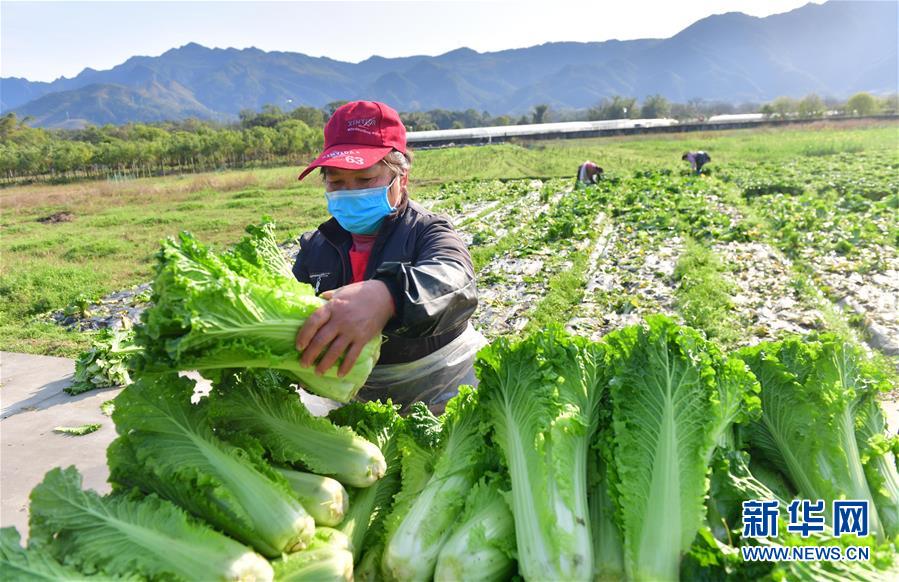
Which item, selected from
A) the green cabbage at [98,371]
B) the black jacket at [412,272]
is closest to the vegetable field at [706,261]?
the green cabbage at [98,371]

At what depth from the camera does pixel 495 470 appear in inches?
91.6

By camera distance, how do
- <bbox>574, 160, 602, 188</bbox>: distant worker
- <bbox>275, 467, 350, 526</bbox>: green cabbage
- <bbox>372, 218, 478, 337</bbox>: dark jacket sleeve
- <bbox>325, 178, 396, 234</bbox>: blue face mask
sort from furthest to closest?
<bbox>574, 160, 602, 188</bbox>: distant worker → <bbox>325, 178, 396, 234</bbox>: blue face mask → <bbox>372, 218, 478, 337</bbox>: dark jacket sleeve → <bbox>275, 467, 350, 526</bbox>: green cabbage

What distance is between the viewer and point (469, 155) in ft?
189

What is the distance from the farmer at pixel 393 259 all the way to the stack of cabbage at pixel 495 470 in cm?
44

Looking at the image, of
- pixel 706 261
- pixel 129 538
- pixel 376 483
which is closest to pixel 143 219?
pixel 706 261

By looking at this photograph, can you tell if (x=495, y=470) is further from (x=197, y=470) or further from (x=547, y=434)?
(x=197, y=470)

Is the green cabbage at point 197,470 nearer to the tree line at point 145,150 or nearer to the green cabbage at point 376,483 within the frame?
the green cabbage at point 376,483

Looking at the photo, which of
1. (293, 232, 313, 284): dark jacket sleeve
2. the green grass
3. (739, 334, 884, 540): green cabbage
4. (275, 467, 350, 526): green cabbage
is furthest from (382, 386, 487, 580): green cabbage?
the green grass

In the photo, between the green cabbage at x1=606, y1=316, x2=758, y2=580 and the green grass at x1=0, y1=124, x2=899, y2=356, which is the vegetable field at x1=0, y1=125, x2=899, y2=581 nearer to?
the green cabbage at x1=606, y1=316, x2=758, y2=580

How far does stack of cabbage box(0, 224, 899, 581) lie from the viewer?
1853 mm

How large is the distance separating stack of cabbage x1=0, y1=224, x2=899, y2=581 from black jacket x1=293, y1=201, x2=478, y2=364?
0.37m

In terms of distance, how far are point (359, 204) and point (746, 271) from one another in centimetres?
1087

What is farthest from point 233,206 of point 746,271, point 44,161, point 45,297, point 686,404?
point 44,161

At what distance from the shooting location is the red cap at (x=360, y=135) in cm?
321
